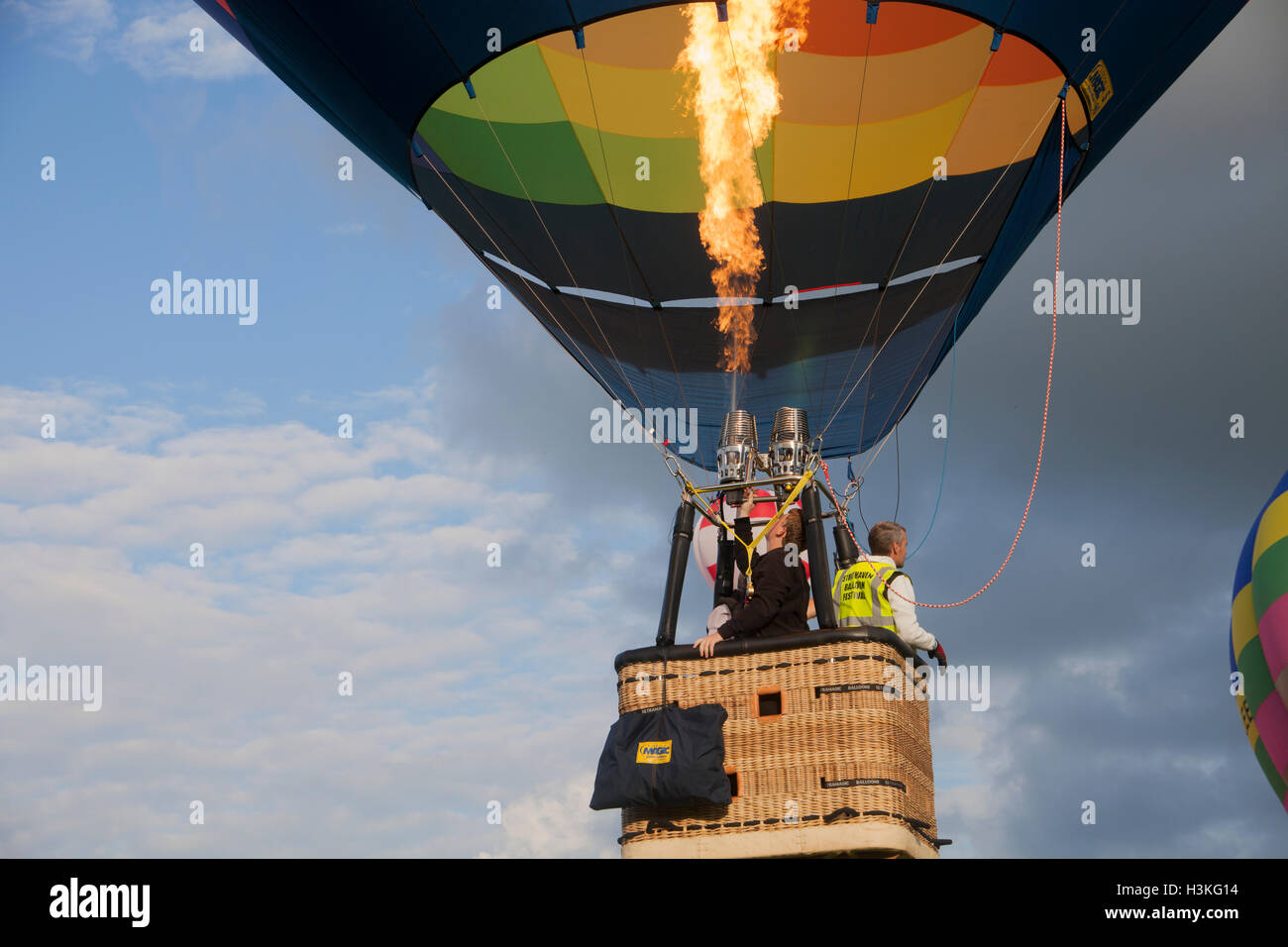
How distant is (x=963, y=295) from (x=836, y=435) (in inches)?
47.9

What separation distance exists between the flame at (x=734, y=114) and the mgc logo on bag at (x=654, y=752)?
3124mm

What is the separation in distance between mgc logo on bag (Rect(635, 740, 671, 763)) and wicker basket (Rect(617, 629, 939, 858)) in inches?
6.4

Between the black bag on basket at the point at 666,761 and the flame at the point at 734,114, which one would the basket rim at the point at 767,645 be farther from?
the flame at the point at 734,114

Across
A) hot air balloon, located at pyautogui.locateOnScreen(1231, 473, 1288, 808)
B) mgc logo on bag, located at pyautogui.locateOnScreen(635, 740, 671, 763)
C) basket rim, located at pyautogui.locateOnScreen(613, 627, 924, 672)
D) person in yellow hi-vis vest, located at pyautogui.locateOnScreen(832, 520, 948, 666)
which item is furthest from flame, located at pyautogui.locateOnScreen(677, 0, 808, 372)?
hot air balloon, located at pyautogui.locateOnScreen(1231, 473, 1288, 808)

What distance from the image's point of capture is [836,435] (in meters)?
7.50

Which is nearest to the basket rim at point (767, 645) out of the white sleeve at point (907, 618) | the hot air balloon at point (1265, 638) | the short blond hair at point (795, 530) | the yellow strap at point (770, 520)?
the white sleeve at point (907, 618)

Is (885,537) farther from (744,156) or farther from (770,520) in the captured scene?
(744,156)

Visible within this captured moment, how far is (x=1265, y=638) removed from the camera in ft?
24.9

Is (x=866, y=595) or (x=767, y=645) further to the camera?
(x=866, y=595)

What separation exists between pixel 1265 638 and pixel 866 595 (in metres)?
4.40

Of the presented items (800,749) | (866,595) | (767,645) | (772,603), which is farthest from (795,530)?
(800,749)
